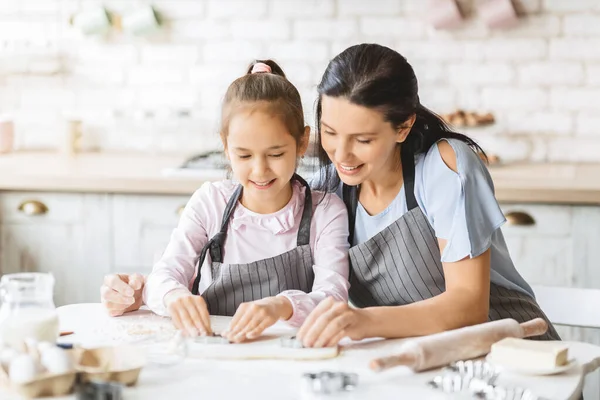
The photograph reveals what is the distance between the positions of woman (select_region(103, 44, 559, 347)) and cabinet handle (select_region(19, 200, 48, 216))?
157 cm

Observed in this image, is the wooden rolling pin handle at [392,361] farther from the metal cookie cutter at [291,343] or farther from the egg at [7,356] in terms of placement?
the egg at [7,356]

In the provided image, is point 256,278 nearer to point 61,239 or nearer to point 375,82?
point 375,82

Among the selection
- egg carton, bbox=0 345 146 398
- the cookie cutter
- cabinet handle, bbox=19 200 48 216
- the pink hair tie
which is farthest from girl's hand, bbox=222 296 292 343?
cabinet handle, bbox=19 200 48 216

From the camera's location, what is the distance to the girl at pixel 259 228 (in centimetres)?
198

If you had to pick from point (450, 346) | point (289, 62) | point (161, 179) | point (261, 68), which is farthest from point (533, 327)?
point (289, 62)

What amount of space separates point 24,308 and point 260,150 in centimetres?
63

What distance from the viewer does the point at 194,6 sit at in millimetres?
3889

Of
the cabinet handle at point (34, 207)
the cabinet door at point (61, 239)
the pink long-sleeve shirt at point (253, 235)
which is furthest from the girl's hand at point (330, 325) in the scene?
the cabinet handle at point (34, 207)

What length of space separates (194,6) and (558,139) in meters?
1.56

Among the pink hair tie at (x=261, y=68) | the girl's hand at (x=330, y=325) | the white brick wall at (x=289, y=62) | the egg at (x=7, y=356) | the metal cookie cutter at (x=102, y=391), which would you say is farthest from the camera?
the white brick wall at (x=289, y=62)

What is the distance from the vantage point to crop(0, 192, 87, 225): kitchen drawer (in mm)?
3428

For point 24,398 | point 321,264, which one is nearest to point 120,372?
point 24,398

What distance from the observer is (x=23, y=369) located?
56.4 inches

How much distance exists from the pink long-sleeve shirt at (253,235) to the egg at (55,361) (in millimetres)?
534
